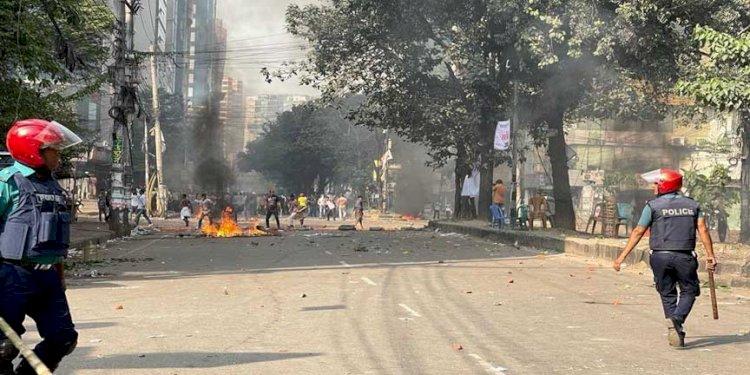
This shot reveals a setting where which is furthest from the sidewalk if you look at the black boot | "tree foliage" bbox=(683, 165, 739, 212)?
the black boot

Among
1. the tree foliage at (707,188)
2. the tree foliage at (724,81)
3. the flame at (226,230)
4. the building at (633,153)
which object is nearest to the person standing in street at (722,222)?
the tree foliage at (707,188)

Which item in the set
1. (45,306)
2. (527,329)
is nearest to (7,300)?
(45,306)

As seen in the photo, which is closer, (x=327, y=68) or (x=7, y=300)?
(x=7, y=300)

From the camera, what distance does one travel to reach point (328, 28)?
35.2 m

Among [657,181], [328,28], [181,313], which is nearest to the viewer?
[657,181]

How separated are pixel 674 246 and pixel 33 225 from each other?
18.6 feet

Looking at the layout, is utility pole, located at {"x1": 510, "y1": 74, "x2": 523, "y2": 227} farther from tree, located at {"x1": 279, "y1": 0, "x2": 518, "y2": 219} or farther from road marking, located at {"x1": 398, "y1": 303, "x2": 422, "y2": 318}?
road marking, located at {"x1": 398, "y1": 303, "x2": 422, "y2": 318}

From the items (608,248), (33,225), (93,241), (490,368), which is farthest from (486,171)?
(33,225)

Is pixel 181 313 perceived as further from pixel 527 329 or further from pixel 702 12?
pixel 702 12

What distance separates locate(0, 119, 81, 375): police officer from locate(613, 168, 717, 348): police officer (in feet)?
17.2

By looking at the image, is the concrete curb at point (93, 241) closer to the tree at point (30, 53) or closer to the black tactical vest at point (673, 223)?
the tree at point (30, 53)

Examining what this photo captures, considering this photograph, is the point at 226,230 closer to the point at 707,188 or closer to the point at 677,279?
the point at 707,188

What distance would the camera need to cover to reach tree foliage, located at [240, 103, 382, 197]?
3157 inches

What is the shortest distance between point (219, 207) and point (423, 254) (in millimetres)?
21761
